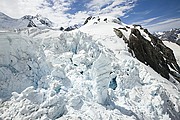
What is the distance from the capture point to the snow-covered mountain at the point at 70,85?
1138 centimetres

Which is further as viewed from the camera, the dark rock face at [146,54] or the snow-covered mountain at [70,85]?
the dark rock face at [146,54]

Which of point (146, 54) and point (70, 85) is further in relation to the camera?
point (146, 54)

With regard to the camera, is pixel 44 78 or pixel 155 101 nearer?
pixel 44 78

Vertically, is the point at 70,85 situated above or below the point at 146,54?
above

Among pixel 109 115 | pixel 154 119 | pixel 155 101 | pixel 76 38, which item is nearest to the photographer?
pixel 109 115

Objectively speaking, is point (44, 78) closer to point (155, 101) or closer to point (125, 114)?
point (125, 114)

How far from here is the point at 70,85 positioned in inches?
599

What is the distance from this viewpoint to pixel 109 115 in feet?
41.4

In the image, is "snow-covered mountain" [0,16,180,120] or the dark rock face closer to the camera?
"snow-covered mountain" [0,16,180,120]

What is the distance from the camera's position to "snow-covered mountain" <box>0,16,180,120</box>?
11375 millimetres

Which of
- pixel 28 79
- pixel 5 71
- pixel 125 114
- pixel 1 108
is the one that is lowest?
pixel 125 114

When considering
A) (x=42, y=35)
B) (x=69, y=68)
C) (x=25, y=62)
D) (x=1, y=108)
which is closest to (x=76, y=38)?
(x=42, y=35)

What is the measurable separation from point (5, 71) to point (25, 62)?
1792 millimetres

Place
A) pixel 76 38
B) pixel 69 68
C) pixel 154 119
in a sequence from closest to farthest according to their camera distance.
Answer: pixel 154 119, pixel 69 68, pixel 76 38
